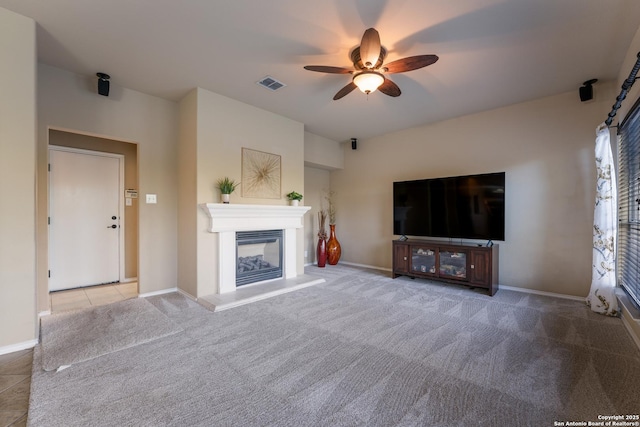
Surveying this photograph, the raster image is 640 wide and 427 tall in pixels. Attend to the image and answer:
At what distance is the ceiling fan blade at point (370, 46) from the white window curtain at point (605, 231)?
271 centimetres

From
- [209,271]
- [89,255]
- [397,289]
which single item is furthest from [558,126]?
[89,255]

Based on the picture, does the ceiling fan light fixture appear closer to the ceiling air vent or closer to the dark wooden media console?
the ceiling air vent

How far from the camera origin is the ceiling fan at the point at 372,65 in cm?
221

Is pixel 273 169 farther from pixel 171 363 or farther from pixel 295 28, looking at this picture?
pixel 171 363

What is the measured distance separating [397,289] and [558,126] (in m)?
2.94

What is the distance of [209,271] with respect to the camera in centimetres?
357

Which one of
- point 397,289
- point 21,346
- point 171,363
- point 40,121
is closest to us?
point 171,363

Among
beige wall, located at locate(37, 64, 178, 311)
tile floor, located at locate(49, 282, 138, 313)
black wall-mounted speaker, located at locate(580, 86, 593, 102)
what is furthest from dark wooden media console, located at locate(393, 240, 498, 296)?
Result: tile floor, located at locate(49, 282, 138, 313)

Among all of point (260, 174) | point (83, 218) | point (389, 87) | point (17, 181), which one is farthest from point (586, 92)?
point (83, 218)

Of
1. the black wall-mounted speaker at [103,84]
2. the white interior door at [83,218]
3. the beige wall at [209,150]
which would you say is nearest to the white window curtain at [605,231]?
the beige wall at [209,150]

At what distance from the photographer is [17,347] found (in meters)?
2.22

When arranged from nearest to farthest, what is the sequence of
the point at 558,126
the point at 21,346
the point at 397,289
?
the point at 21,346
the point at 558,126
the point at 397,289

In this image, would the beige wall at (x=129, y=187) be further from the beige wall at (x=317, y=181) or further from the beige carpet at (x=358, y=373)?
the beige wall at (x=317, y=181)

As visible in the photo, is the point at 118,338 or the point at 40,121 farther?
the point at 40,121
